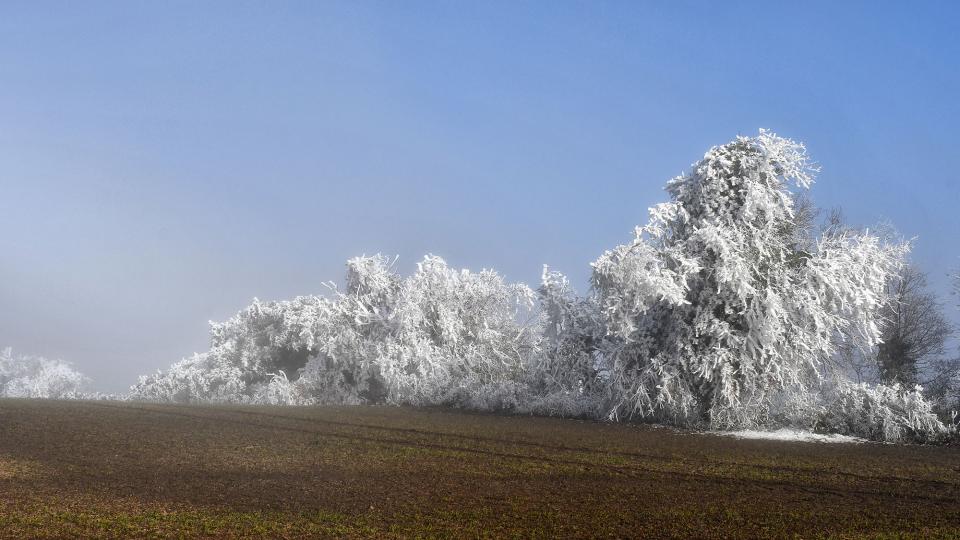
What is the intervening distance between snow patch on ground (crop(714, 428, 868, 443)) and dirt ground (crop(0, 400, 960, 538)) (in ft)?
4.13

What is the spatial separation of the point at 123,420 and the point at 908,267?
3103cm

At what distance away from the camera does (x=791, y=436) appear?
20719 millimetres

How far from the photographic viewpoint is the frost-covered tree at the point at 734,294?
21.7 m

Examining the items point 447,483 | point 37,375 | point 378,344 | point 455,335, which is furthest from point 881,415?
point 37,375

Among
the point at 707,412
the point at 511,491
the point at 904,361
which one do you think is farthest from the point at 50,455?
the point at 904,361

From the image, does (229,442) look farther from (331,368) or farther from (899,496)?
(331,368)

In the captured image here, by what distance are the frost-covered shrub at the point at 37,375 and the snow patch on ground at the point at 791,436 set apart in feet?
154

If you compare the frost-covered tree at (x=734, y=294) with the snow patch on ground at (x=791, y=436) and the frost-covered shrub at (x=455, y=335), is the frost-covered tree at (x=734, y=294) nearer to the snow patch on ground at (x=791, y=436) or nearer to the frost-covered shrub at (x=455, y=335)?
the snow patch on ground at (x=791, y=436)

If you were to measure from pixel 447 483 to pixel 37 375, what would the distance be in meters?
52.7

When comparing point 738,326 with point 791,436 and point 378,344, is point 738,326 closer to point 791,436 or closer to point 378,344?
point 791,436

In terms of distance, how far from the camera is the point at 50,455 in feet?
44.5

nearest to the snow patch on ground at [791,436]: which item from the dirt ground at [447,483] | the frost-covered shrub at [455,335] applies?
the dirt ground at [447,483]

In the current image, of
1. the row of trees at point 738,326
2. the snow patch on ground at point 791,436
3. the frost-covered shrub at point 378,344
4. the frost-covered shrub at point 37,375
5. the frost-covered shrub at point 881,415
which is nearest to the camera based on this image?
the frost-covered shrub at point 881,415

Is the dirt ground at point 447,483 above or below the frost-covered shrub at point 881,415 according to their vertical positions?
below
